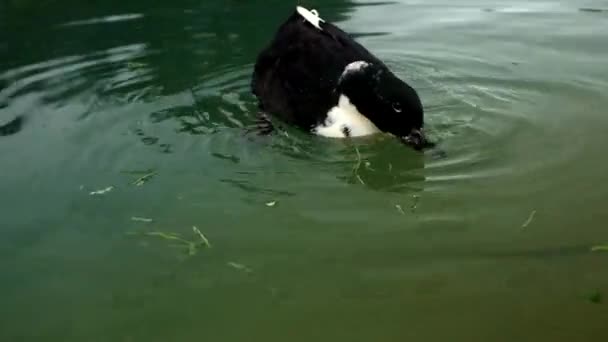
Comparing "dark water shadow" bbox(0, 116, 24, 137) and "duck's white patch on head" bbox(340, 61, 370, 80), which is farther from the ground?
"duck's white patch on head" bbox(340, 61, 370, 80)

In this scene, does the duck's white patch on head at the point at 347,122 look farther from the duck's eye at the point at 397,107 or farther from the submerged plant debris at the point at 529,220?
the submerged plant debris at the point at 529,220

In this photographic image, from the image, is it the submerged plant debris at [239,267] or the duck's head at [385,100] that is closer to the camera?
the submerged plant debris at [239,267]

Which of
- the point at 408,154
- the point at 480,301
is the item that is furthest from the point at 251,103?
the point at 480,301

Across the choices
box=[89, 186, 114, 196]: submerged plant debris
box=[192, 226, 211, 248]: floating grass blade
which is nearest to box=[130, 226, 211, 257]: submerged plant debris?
box=[192, 226, 211, 248]: floating grass blade

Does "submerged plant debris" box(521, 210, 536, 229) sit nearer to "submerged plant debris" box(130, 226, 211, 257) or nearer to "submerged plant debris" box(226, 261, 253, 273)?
"submerged plant debris" box(226, 261, 253, 273)

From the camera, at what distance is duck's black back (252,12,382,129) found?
4.38 metres

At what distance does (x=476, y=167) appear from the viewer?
3.92m

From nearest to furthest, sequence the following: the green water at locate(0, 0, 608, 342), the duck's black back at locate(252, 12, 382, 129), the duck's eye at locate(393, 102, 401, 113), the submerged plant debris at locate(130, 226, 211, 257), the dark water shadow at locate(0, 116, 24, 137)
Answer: the green water at locate(0, 0, 608, 342) → the submerged plant debris at locate(130, 226, 211, 257) → the duck's eye at locate(393, 102, 401, 113) → the duck's black back at locate(252, 12, 382, 129) → the dark water shadow at locate(0, 116, 24, 137)

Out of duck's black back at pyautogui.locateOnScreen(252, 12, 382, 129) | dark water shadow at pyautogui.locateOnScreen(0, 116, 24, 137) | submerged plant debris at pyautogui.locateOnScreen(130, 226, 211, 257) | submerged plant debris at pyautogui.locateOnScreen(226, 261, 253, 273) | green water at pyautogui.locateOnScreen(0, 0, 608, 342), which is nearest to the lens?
green water at pyautogui.locateOnScreen(0, 0, 608, 342)

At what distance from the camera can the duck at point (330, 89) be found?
4117 millimetres

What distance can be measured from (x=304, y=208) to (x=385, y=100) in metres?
0.90

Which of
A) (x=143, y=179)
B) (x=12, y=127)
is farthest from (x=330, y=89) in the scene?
(x=12, y=127)

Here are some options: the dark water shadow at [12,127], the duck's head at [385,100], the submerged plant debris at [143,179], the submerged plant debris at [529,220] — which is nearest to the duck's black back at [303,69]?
the duck's head at [385,100]

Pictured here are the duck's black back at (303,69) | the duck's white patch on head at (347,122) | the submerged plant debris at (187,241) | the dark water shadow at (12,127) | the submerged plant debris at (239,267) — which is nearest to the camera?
the submerged plant debris at (239,267)
